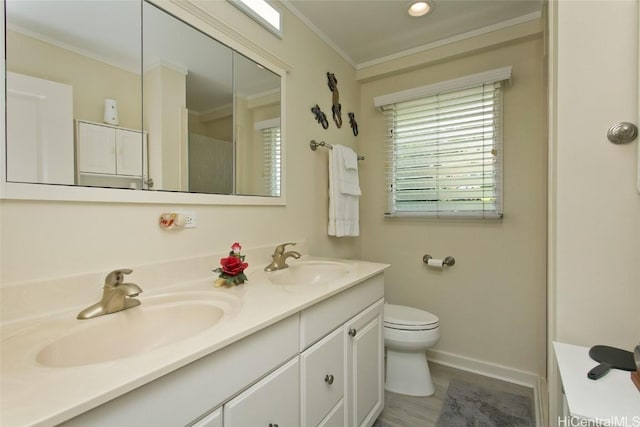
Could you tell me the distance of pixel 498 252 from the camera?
2.05 metres

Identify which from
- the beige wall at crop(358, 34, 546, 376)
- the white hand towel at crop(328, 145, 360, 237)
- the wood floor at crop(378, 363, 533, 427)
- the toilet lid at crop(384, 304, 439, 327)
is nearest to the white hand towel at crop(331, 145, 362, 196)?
the white hand towel at crop(328, 145, 360, 237)

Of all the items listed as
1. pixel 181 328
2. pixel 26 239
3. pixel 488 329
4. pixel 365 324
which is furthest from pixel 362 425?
pixel 26 239

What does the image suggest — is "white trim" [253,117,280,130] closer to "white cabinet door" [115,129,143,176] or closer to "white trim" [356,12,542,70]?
"white cabinet door" [115,129,143,176]

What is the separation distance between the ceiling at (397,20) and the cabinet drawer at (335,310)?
1.64 metres

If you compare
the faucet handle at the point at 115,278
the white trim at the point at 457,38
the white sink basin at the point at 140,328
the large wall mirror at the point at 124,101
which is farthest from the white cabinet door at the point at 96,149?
the white trim at the point at 457,38

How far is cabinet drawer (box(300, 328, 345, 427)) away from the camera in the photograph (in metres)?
1.01

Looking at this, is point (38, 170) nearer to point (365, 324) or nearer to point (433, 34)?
point (365, 324)

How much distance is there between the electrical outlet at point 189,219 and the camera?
1.21 metres

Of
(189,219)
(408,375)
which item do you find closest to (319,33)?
(189,219)

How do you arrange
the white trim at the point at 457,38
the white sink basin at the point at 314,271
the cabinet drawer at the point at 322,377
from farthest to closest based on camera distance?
the white trim at the point at 457,38 → the white sink basin at the point at 314,271 → the cabinet drawer at the point at 322,377

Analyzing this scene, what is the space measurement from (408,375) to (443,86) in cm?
201

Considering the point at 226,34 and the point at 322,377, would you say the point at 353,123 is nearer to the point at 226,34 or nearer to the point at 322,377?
the point at 226,34

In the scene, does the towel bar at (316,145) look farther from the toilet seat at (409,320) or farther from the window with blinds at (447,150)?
the toilet seat at (409,320)

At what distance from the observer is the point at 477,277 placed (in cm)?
212
